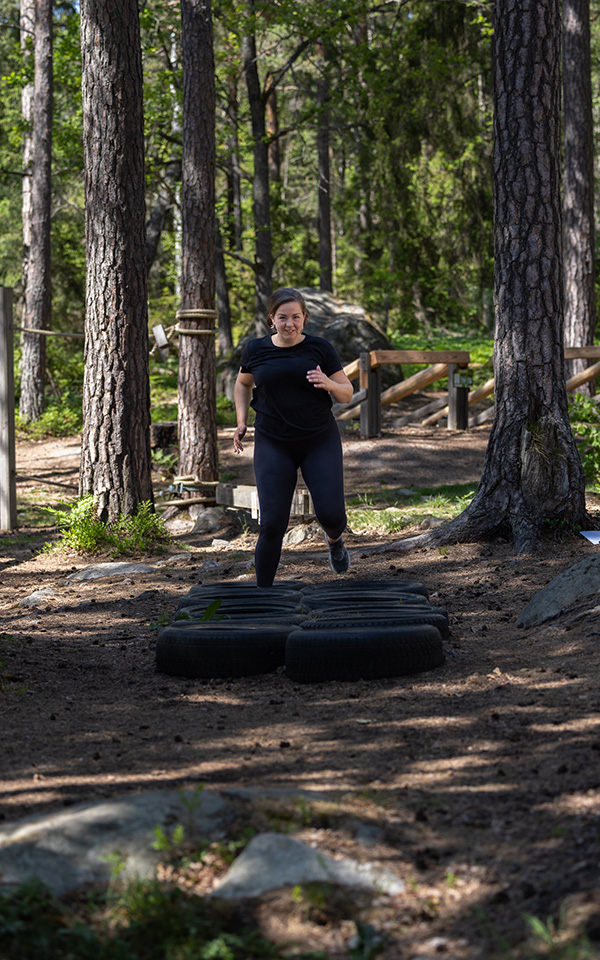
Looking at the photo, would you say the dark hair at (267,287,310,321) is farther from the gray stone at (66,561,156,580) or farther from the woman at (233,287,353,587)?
the gray stone at (66,561,156,580)

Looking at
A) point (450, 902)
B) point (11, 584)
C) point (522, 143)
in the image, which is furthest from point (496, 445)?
point (450, 902)

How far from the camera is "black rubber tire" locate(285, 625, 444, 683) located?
455 cm

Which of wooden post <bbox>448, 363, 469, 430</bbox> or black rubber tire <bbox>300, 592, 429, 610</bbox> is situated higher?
wooden post <bbox>448, 363, 469, 430</bbox>

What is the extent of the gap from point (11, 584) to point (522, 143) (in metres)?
5.36

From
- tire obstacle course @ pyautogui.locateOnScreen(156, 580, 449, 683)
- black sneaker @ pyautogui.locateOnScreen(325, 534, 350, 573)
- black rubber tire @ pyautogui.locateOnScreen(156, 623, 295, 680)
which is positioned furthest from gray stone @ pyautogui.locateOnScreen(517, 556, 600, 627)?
black rubber tire @ pyautogui.locateOnScreen(156, 623, 295, 680)

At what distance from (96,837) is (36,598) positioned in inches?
185

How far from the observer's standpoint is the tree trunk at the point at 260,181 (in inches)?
744

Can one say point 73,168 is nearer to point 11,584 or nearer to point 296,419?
point 11,584

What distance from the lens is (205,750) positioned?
3.60 m

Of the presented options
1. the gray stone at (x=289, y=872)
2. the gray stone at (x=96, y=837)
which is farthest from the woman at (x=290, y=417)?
the gray stone at (x=289, y=872)

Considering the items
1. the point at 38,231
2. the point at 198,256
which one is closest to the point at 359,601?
the point at 198,256

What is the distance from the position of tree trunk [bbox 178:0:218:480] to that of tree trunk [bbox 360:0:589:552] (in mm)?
4404

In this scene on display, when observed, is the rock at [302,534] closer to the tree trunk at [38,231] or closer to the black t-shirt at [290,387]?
the black t-shirt at [290,387]

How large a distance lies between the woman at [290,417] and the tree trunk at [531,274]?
212 centimetres
